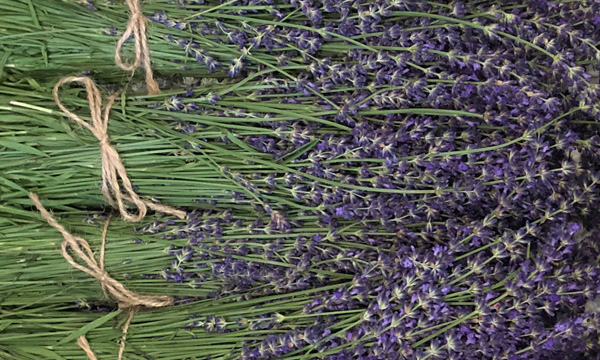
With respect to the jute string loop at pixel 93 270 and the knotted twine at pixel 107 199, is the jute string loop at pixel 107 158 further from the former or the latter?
the jute string loop at pixel 93 270

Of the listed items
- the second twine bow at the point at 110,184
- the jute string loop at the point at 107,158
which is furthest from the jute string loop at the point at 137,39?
the jute string loop at the point at 107,158

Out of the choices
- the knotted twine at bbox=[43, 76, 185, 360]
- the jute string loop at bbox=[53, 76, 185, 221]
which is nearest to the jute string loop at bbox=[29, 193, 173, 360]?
the knotted twine at bbox=[43, 76, 185, 360]

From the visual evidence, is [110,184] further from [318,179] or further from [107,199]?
→ [318,179]

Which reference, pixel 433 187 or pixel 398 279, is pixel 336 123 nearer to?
pixel 433 187

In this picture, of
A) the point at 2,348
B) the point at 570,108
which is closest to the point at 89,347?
the point at 2,348

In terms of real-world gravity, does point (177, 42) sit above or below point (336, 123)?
above

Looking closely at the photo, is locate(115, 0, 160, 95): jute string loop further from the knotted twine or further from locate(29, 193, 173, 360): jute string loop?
locate(29, 193, 173, 360): jute string loop
